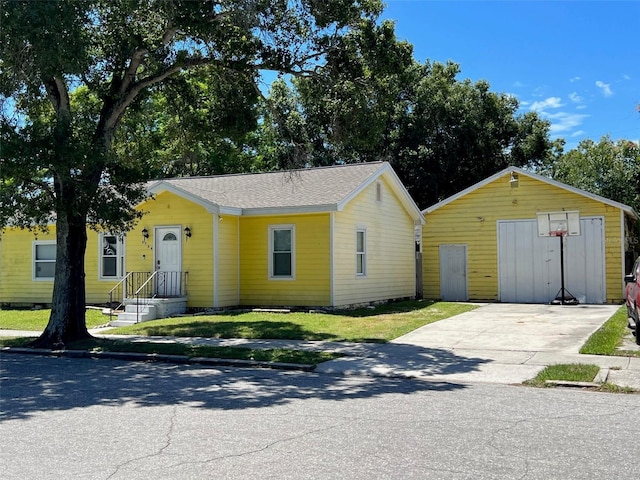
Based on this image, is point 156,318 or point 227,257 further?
point 227,257

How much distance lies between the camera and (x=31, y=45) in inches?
429

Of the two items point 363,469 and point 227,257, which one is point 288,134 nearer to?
point 227,257

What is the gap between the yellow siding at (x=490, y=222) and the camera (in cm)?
2209

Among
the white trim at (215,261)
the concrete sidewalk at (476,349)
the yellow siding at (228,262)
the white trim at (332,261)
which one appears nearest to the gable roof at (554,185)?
the concrete sidewalk at (476,349)

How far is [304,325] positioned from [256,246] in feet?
16.5

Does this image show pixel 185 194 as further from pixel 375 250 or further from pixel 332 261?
pixel 375 250

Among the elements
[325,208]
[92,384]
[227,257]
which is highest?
[325,208]

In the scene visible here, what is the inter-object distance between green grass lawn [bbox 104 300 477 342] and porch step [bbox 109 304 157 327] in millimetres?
608

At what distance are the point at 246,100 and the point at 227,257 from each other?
550 centimetres

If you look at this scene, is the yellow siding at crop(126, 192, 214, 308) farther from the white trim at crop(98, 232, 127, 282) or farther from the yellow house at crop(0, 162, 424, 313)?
the white trim at crop(98, 232, 127, 282)

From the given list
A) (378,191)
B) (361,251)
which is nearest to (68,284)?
(361,251)

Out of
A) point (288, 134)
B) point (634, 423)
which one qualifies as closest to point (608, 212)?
point (288, 134)

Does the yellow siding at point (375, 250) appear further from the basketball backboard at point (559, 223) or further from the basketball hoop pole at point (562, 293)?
the basketball hoop pole at point (562, 293)

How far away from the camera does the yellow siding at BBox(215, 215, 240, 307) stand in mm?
19266
